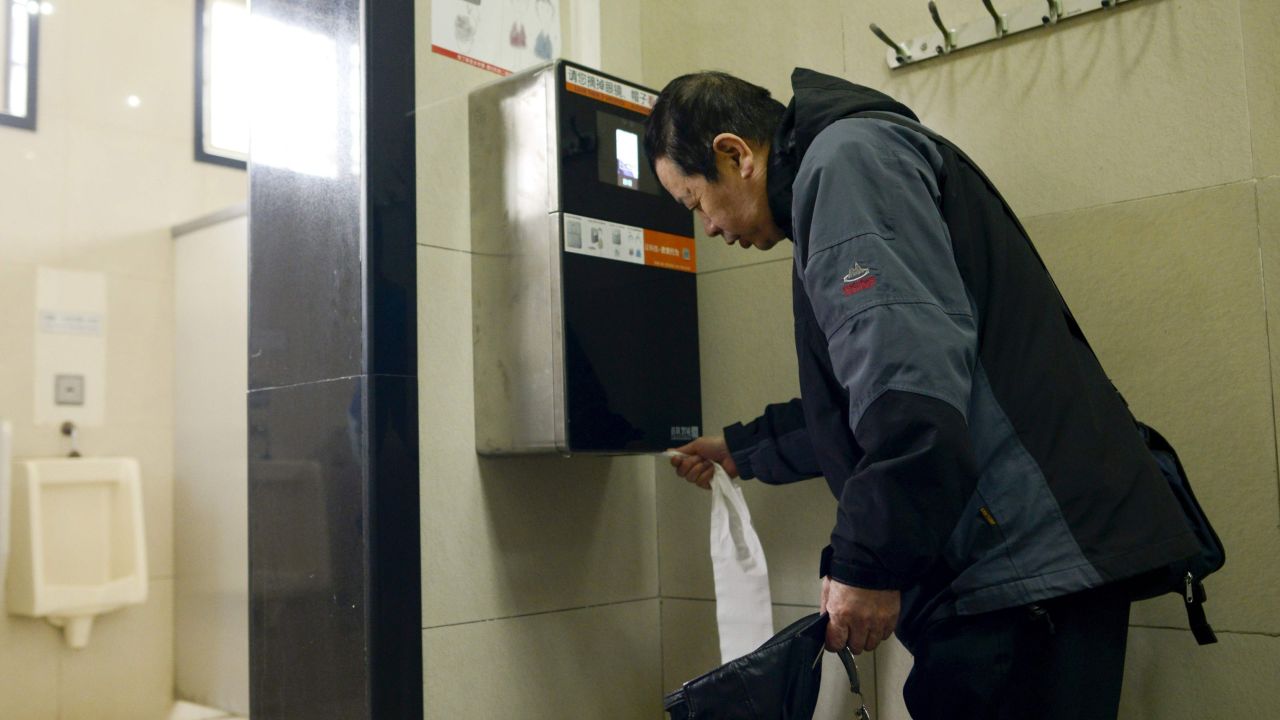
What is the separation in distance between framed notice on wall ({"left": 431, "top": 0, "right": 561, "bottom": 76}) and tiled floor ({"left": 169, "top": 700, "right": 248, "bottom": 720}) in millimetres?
2524

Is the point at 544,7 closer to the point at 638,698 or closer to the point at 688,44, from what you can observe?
the point at 688,44

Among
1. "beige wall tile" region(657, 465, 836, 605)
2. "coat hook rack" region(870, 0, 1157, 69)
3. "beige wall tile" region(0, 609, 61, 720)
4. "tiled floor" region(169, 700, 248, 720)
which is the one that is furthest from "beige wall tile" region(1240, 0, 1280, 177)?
"beige wall tile" region(0, 609, 61, 720)

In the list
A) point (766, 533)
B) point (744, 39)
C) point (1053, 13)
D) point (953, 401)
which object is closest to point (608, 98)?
point (744, 39)

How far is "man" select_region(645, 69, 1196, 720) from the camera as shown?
1.27m

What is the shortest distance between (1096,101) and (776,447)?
2.73 ft

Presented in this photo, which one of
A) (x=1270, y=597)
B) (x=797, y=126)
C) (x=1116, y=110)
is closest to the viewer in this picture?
(x=797, y=126)

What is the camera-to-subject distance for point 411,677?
6.02 feet

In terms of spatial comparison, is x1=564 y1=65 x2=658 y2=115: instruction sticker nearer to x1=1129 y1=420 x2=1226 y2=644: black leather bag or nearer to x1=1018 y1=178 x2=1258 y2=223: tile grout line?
x1=1018 y1=178 x2=1258 y2=223: tile grout line

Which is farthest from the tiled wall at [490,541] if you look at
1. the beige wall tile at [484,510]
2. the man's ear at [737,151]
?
the man's ear at [737,151]

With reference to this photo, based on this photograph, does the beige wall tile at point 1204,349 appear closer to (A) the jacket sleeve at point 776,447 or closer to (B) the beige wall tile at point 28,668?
(A) the jacket sleeve at point 776,447

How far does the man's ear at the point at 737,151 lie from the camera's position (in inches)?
63.4

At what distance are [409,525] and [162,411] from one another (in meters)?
2.64

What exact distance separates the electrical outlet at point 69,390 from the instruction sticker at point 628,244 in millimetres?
2711

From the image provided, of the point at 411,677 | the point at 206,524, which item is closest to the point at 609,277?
the point at 411,677
